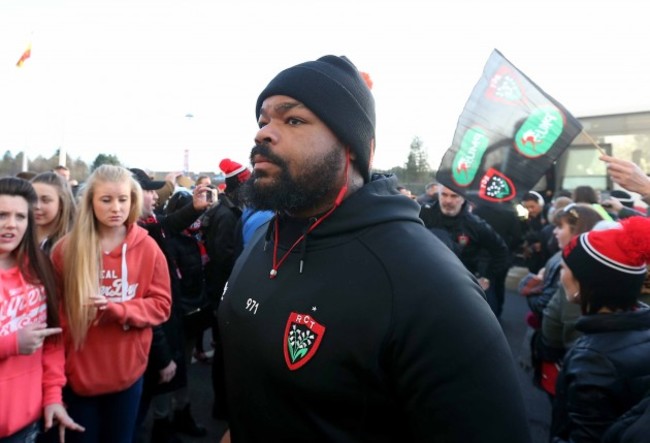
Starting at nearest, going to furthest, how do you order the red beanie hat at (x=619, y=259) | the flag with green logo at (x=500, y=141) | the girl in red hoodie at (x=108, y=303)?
the red beanie hat at (x=619, y=259) < the girl in red hoodie at (x=108, y=303) < the flag with green logo at (x=500, y=141)

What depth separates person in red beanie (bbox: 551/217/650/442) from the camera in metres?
1.83

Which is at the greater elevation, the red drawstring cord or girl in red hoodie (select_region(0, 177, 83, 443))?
the red drawstring cord

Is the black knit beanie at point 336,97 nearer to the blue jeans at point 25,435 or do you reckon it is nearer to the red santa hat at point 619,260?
the red santa hat at point 619,260

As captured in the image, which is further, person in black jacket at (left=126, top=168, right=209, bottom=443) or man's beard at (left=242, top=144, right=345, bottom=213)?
person in black jacket at (left=126, top=168, right=209, bottom=443)

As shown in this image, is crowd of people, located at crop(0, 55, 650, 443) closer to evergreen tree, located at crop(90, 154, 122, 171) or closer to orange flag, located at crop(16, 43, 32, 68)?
evergreen tree, located at crop(90, 154, 122, 171)

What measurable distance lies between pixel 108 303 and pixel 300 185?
5.33 ft

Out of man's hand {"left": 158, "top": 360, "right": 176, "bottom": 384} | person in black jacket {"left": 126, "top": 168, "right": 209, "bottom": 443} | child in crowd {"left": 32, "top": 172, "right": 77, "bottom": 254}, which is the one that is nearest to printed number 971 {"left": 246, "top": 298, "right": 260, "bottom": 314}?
person in black jacket {"left": 126, "top": 168, "right": 209, "bottom": 443}

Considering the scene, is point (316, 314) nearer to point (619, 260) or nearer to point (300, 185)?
point (300, 185)

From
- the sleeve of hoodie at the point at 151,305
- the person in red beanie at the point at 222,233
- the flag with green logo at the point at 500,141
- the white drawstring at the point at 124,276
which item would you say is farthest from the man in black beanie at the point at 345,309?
the flag with green logo at the point at 500,141

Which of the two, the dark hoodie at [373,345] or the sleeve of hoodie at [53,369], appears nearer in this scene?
the dark hoodie at [373,345]

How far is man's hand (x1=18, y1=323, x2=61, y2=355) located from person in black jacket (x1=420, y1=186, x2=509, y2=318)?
3877mm

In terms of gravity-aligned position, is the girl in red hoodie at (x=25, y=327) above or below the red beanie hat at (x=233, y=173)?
below

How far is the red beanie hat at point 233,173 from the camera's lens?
432 cm

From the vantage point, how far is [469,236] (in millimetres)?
5148
